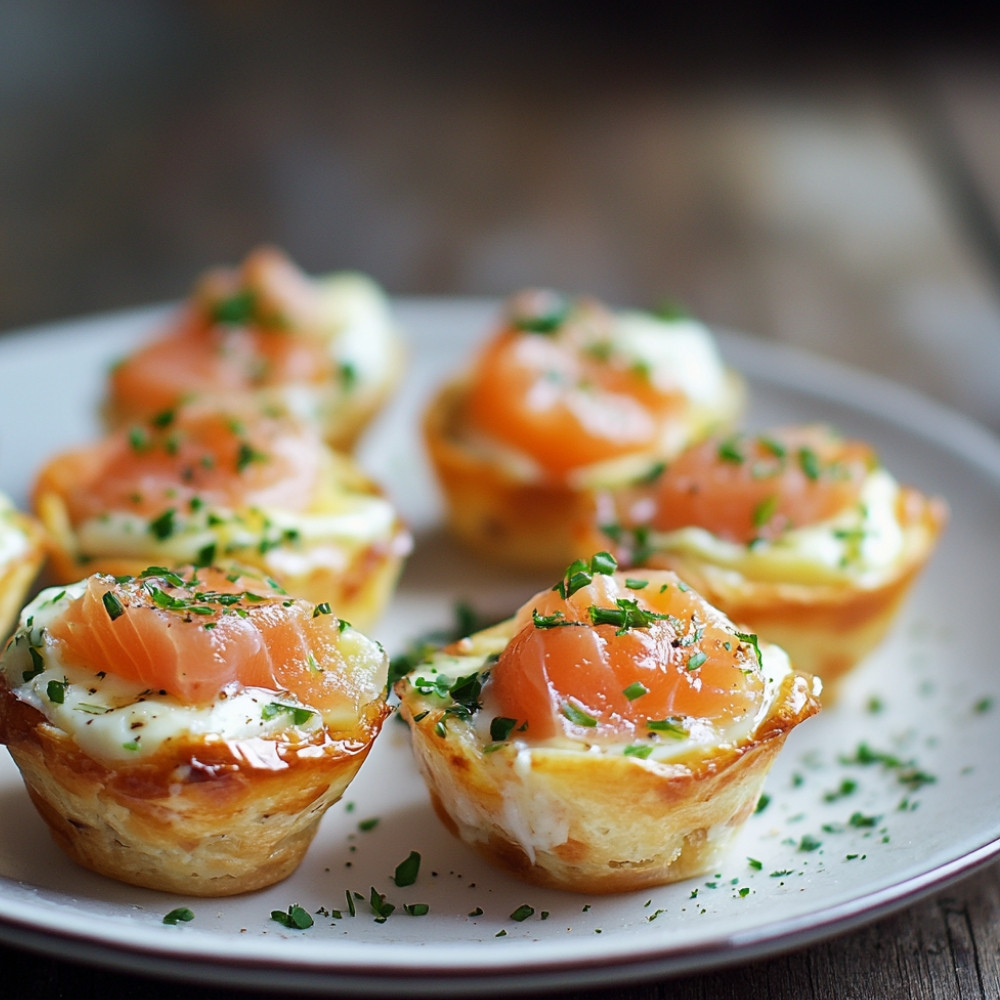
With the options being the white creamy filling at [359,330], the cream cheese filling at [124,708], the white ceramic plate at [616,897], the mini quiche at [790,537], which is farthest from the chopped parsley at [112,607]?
the white creamy filling at [359,330]

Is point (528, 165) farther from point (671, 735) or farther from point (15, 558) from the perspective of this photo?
point (671, 735)

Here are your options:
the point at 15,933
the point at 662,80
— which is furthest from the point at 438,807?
the point at 662,80

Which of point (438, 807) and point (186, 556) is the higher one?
point (186, 556)

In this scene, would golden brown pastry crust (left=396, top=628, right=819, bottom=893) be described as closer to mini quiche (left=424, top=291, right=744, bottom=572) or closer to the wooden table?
mini quiche (left=424, top=291, right=744, bottom=572)

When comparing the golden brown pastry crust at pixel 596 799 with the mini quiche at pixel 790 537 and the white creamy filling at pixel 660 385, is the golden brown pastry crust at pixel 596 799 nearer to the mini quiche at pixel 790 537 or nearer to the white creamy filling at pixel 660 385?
the mini quiche at pixel 790 537

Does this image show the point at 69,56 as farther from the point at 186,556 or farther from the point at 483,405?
the point at 186,556

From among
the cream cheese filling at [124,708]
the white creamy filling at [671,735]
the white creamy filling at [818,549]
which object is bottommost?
the white creamy filling at [818,549]
